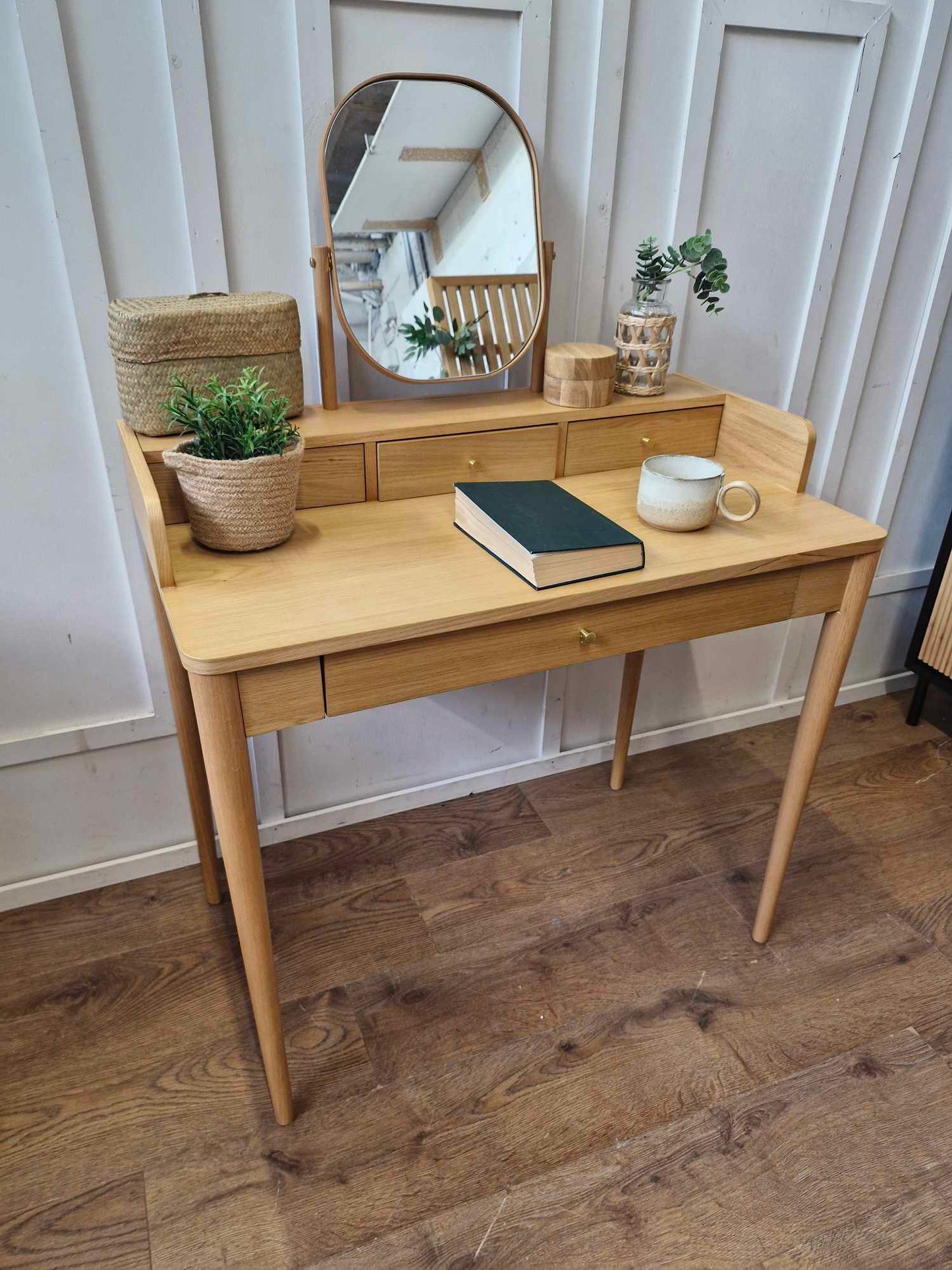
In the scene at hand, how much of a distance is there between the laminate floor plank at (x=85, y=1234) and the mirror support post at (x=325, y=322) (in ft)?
3.71

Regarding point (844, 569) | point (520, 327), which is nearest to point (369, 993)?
point (844, 569)

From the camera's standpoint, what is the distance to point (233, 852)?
3.35ft

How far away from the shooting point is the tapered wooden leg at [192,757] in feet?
4.64

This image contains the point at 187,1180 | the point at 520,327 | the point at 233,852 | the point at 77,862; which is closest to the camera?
the point at 233,852

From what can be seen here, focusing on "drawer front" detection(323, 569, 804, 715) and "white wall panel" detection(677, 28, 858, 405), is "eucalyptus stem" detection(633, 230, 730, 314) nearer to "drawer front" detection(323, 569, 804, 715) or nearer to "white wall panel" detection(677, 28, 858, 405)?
"white wall panel" detection(677, 28, 858, 405)

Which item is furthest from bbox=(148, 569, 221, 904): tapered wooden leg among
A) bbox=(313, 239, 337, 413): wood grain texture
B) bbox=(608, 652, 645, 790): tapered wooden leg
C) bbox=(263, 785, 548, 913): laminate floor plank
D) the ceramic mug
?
bbox=(608, 652, 645, 790): tapered wooden leg

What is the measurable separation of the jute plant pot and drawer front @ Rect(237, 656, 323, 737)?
0.22 meters

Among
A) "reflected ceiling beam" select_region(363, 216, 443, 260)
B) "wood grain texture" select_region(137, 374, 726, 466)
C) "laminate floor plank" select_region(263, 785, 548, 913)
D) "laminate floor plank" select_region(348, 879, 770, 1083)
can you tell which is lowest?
"laminate floor plank" select_region(263, 785, 548, 913)

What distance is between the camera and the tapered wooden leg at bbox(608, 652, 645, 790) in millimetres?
1803

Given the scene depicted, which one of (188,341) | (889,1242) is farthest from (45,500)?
(889,1242)

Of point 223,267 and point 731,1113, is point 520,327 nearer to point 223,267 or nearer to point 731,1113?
point 223,267

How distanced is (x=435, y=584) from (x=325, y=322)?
488mm

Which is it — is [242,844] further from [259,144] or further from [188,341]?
[259,144]

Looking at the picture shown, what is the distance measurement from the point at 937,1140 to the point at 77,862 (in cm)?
147
